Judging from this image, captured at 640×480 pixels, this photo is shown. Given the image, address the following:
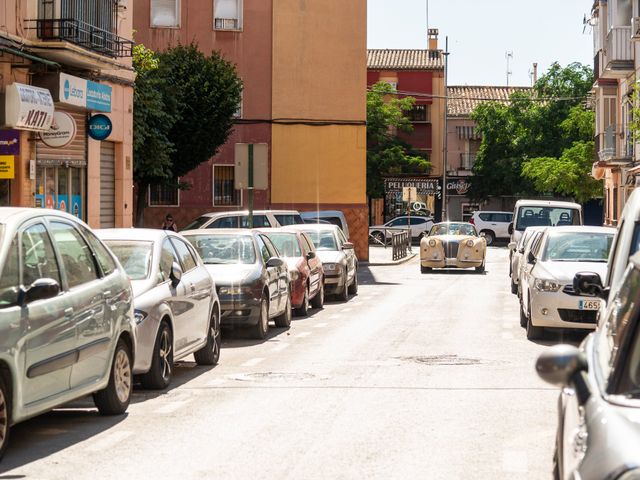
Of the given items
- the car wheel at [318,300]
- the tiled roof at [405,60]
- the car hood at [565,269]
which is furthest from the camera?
the tiled roof at [405,60]

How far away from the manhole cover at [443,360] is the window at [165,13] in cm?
3251

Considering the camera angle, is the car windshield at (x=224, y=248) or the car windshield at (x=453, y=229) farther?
the car windshield at (x=453, y=229)

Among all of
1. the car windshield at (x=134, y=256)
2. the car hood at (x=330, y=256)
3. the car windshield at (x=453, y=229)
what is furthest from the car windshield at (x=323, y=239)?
the car windshield at (x=134, y=256)

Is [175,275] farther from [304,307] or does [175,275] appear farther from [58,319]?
[304,307]

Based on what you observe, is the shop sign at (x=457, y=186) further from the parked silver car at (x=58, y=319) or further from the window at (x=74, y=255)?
the window at (x=74, y=255)

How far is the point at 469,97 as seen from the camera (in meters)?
91.3

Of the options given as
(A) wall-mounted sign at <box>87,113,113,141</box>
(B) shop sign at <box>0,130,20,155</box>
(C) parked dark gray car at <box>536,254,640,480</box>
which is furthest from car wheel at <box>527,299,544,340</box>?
(A) wall-mounted sign at <box>87,113,113,141</box>

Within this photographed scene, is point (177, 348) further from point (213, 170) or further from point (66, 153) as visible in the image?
point (213, 170)

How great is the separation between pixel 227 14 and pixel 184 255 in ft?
110

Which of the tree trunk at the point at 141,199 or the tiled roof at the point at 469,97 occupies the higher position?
the tiled roof at the point at 469,97

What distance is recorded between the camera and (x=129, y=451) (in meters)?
8.88

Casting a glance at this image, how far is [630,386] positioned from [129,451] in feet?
16.0

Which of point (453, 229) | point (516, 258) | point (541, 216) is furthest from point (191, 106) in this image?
point (516, 258)

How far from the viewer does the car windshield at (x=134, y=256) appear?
42.2ft
